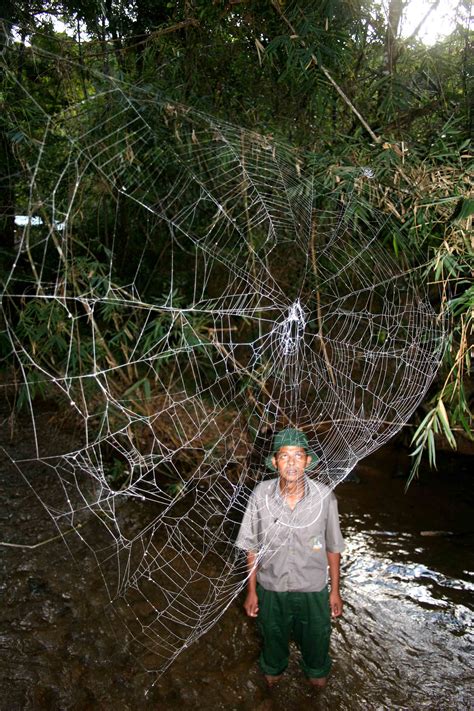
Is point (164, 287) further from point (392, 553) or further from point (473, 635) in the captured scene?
point (473, 635)

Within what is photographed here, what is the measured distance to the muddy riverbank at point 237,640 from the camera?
7.05 feet

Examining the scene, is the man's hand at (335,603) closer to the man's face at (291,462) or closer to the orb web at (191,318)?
the orb web at (191,318)

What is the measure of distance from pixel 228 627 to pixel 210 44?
2.86 m

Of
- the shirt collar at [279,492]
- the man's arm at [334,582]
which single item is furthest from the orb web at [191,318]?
the man's arm at [334,582]

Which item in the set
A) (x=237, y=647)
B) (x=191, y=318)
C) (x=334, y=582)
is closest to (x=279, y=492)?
(x=334, y=582)

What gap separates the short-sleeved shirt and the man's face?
4.8 inches

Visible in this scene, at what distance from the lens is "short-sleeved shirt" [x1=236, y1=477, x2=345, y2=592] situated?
6.14 ft

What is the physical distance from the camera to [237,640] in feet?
8.16

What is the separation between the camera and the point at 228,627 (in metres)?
2.55

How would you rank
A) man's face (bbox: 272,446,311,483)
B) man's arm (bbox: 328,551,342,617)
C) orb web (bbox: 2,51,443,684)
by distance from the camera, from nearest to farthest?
man's face (bbox: 272,446,311,483) → orb web (bbox: 2,51,443,684) → man's arm (bbox: 328,551,342,617)

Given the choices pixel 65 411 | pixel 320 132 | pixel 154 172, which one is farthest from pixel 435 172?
pixel 65 411

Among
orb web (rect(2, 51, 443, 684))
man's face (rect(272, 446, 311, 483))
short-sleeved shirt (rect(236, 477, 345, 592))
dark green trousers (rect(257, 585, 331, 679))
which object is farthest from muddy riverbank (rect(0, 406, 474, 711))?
man's face (rect(272, 446, 311, 483))

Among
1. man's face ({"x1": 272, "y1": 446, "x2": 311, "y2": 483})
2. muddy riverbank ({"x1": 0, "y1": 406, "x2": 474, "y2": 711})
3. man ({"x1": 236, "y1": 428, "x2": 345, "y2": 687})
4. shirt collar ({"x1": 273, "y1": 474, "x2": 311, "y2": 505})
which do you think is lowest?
muddy riverbank ({"x1": 0, "y1": 406, "x2": 474, "y2": 711})

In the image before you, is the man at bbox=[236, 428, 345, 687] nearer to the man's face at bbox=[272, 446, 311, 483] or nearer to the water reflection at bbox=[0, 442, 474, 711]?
the man's face at bbox=[272, 446, 311, 483]
